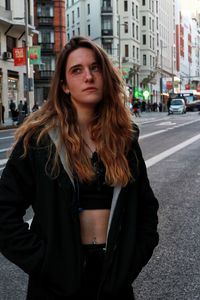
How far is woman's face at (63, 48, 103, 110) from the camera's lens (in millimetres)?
2240

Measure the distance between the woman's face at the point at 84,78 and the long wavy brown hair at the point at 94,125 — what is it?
22 millimetres

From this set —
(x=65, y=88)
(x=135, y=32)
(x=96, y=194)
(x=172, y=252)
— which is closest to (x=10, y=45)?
(x=172, y=252)

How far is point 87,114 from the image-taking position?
7.48 feet

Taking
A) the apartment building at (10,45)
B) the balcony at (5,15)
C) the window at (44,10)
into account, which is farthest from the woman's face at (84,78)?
the window at (44,10)

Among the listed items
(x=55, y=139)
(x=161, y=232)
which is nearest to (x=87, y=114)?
(x=55, y=139)

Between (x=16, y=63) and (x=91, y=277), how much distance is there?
35.0m

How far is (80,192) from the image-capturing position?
210 cm

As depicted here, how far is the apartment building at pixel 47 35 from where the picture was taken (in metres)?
63.8

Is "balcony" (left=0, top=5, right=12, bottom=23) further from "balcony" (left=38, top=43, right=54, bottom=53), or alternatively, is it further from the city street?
the city street

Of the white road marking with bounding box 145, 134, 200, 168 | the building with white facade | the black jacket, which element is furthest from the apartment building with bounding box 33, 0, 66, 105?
the black jacket

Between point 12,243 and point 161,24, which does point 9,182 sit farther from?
point 161,24

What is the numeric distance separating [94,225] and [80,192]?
14cm

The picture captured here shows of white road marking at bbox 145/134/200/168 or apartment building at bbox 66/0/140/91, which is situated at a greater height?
apartment building at bbox 66/0/140/91

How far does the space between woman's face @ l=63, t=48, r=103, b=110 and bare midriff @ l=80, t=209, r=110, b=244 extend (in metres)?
0.45
